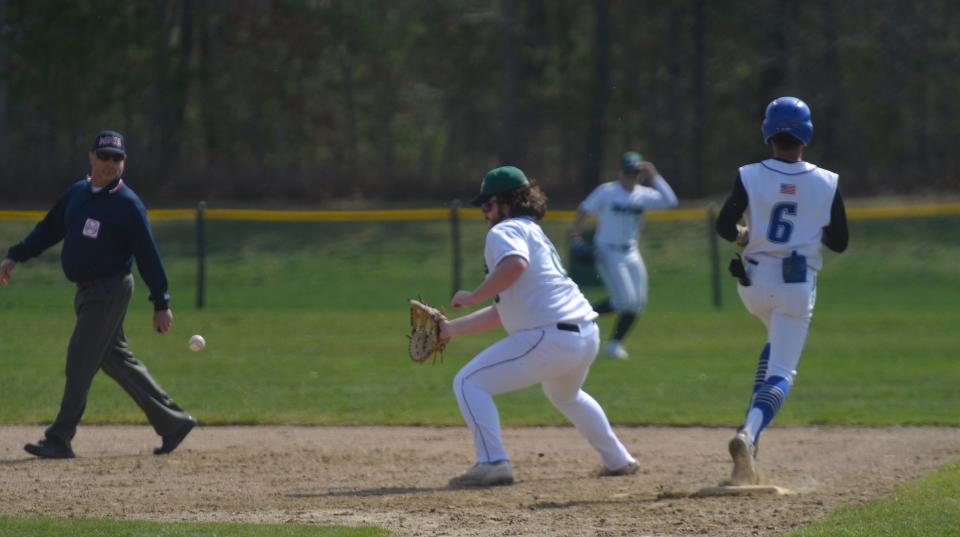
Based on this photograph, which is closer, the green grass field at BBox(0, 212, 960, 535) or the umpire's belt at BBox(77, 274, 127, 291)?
the umpire's belt at BBox(77, 274, 127, 291)

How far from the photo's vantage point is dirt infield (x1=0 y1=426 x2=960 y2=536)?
22.4ft

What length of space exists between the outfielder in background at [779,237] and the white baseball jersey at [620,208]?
24.1 feet

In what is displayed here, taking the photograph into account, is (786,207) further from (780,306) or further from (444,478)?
(444,478)

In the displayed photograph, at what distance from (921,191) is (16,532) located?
28164 millimetres

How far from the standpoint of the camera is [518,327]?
7.70m

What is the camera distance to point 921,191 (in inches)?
1248

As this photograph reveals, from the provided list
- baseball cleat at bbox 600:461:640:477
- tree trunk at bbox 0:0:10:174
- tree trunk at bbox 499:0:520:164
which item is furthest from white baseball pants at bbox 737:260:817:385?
tree trunk at bbox 499:0:520:164

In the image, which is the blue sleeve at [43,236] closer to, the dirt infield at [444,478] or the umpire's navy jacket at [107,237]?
the umpire's navy jacket at [107,237]

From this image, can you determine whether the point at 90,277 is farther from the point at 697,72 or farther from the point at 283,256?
the point at 697,72

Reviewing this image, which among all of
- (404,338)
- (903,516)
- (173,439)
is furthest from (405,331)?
(903,516)

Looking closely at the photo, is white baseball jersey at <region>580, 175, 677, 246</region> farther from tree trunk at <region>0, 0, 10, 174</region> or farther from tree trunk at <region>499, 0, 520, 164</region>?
tree trunk at <region>0, 0, 10, 174</region>

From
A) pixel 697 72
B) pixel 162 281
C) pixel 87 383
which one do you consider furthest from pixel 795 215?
pixel 697 72

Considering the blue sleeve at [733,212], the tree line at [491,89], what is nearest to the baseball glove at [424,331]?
the blue sleeve at [733,212]

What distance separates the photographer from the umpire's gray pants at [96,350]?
8.54 m
